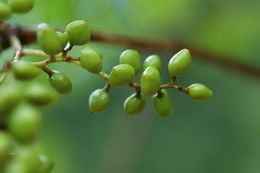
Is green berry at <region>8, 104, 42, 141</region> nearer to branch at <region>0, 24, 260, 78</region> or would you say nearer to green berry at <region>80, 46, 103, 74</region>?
green berry at <region>80, 46, 103, 74</region>

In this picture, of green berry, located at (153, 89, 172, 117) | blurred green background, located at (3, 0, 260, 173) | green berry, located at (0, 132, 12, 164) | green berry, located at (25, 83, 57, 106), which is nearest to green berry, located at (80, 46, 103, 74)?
green berry, located at (153, 89, 172, 117)

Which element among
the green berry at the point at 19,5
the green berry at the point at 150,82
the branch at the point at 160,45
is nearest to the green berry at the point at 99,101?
the green berry at the point at 150,82

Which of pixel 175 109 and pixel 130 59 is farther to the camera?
pixel 175 109

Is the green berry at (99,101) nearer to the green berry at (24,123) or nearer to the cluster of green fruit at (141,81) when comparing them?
the cluster of green fruit at (141,81)

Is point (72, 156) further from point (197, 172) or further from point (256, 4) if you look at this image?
point (256, 4)

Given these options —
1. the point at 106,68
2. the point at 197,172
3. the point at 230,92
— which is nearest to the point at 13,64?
the point at 106,68

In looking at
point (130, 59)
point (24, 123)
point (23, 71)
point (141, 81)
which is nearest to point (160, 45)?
point (130, 59)

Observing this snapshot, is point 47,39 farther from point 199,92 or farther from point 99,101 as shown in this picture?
point 199,92
